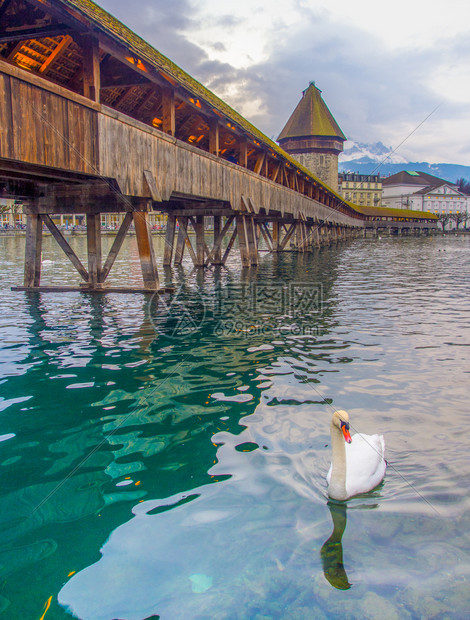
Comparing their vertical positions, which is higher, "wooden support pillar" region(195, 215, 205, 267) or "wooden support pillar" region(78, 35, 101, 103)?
"wooden support pillar" region(78, 35, 101, 103)

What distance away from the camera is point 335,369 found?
627cm

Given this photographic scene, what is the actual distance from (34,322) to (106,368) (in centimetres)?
381

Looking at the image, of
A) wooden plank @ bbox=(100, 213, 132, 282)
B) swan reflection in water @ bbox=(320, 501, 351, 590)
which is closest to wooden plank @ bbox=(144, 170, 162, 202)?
wooden plank @ bbox=(100, 213, 132, 282)

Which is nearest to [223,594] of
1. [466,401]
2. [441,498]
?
[441,498]

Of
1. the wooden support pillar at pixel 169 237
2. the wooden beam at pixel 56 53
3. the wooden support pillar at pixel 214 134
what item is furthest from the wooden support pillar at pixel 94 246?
the wooden support pillar at pixel 169 237

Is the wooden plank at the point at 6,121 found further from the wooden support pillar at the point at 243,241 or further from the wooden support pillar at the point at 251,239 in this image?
the wooden support pillar at the point at 251,239

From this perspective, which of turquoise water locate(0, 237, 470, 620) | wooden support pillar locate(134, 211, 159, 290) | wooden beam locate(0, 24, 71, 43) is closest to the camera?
turquoise water locate(0, 237, 470, 620)

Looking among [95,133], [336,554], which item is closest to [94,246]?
[95,133]

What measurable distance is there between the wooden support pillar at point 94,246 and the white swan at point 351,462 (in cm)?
1023

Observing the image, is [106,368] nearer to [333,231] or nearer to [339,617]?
[339,617]

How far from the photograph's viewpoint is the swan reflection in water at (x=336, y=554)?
2.64 metres

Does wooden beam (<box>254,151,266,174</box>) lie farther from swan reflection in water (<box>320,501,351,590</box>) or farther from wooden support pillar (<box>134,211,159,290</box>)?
swan reflection in water (<box>320,501,351,590</box>)

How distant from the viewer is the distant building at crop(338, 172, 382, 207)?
120 metres

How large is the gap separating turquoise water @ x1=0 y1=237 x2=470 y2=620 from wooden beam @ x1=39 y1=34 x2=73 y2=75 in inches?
279
